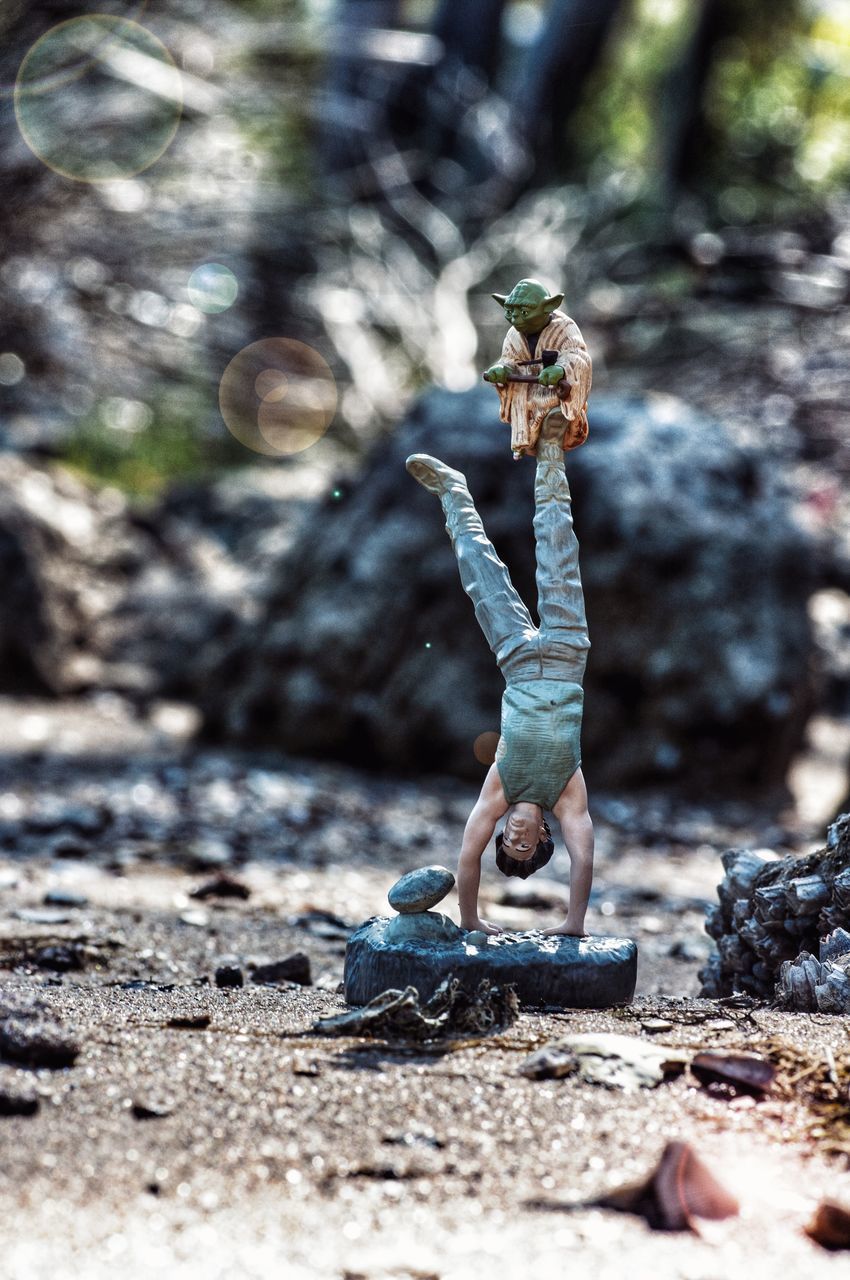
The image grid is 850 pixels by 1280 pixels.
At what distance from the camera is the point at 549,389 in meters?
2.82

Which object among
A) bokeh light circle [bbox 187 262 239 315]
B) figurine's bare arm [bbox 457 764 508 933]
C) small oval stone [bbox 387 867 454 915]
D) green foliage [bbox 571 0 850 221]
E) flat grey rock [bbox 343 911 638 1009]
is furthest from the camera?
green foliage [bbox 571 0 850 221]

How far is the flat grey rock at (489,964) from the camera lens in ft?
8.21

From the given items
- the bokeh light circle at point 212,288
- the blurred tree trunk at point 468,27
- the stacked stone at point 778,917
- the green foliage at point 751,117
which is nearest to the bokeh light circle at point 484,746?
→ the stacked stone at point 778,917

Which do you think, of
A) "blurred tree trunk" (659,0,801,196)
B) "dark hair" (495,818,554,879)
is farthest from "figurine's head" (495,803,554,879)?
"blurred tree trunk" (659,0,801,196)

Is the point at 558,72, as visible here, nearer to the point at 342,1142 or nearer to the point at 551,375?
the point at 551,375

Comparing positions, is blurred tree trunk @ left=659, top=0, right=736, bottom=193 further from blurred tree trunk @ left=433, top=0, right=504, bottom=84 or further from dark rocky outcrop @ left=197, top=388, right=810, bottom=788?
dark rocky outcrop @ left=197, top=388, right=810, bottom=788

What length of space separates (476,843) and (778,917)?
72 centimetres

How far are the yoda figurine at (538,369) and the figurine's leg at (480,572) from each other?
19 cm

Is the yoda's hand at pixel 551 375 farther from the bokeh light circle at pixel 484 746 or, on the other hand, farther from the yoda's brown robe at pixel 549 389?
the bokeh light circle at pixel 484 746

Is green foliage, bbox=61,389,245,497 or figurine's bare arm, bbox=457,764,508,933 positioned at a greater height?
green foliage, bbox=61,389,245,497

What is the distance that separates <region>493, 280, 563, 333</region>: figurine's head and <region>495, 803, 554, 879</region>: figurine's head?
112 cm

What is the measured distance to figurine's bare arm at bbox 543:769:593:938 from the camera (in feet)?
8.84

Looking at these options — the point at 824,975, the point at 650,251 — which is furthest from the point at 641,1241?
the point at 650,251

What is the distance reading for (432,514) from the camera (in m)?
6.41
